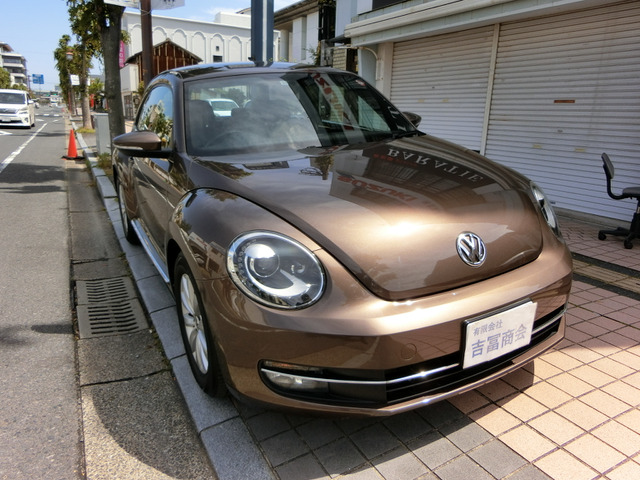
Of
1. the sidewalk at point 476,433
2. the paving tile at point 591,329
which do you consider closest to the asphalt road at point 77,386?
the sidewalk at point 476,433

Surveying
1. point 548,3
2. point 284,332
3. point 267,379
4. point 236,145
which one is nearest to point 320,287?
point 284,332

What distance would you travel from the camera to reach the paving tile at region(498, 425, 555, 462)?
1928mm

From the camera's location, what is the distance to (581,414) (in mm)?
2166

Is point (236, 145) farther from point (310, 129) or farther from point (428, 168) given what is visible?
point (428, 168)

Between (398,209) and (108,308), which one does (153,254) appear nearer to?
(108,308)

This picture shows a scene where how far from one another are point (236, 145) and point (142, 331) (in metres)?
1.48

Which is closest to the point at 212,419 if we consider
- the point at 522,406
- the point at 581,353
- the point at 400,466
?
the point at 400,466

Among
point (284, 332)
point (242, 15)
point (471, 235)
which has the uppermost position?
point (242, 15)

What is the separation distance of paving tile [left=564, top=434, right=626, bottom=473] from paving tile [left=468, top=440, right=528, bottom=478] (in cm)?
24

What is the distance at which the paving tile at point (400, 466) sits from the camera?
183 centimetres

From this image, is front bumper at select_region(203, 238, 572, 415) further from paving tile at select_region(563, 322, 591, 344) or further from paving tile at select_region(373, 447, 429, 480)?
paving tile at select_region(563, 322, 591, 344)

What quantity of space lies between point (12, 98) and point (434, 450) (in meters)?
29.3

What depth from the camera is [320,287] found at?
5.60 feet

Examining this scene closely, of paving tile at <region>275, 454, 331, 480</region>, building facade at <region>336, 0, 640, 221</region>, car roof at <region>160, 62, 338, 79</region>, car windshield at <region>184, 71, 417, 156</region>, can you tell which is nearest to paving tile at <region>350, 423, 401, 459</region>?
paving tile at <region>275, 454, 331, 480</region>
